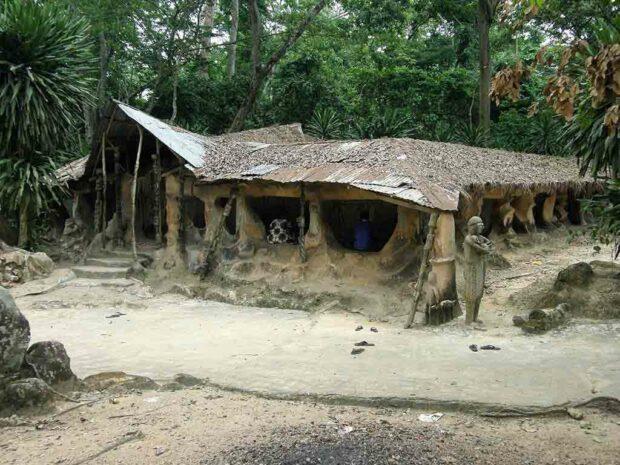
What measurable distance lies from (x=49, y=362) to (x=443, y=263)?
6074 millimetres

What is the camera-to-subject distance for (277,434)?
4945 mm

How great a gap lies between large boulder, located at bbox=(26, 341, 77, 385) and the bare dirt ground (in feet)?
1.28

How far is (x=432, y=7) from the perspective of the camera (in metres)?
20.8

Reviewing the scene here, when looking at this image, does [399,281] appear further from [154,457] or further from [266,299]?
[154,457]

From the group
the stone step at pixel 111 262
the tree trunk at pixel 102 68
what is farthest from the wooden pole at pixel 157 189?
the tree trunk at pixel 102 68

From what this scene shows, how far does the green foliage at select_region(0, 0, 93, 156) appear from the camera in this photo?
12195mm

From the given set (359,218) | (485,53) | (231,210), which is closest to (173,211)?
(231,210)

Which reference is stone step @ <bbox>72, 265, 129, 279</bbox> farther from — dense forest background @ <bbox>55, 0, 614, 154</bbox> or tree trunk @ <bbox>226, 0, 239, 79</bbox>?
tree trunk @ <bbox>226, 0, 239, 79</bbox>

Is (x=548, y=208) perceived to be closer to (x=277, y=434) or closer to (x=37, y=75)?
(x=277, y=434)

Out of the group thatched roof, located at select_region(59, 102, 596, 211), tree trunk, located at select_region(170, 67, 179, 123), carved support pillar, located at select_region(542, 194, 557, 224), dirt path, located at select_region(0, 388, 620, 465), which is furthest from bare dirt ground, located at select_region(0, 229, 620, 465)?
tree trunk, located at select_region(170, 67, 179, 123)

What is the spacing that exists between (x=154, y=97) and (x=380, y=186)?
12726mm

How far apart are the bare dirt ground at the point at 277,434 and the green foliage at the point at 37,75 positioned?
8.76 metres

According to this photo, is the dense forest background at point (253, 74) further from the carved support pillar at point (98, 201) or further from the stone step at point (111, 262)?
the stone step at point (111, 262)

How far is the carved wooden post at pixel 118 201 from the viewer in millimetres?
14680
